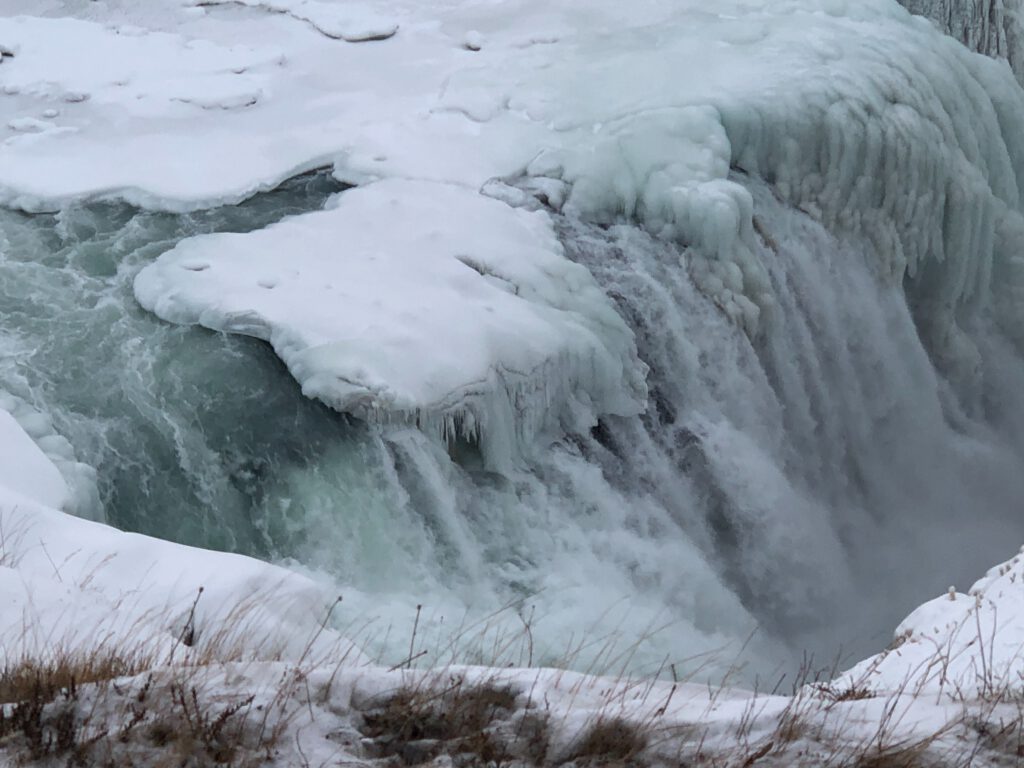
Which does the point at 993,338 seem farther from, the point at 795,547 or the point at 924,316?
the point at 795,547

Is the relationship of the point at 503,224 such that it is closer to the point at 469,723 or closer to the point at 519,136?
the point at 519,136

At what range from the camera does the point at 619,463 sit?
598 cm

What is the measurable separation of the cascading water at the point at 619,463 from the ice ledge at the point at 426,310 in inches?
6.1

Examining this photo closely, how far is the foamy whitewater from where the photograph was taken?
4969mm

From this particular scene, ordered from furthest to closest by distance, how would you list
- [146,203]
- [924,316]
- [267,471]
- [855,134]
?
[924,316] < [855,134] < [146,203] < [267,471]

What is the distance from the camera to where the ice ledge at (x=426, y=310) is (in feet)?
16.8

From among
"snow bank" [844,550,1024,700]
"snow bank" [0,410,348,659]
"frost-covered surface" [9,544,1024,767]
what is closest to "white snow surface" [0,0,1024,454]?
"snow bank" [0,410,348,659]

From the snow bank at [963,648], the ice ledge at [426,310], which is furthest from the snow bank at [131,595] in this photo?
the snow bank at [963,648]

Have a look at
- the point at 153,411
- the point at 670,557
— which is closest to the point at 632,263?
the point at 670,557

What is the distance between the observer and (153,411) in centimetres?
508

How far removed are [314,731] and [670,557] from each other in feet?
11.9

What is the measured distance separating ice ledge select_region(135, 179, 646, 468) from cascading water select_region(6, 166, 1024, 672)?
0.51ft

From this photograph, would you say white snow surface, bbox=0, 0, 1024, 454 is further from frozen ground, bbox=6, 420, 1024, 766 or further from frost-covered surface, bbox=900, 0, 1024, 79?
frozen ground, bbox=6, 420, 1024, 766

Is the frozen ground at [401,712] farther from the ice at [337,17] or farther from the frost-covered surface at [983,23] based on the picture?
the frost-covered surface at [983,23]
